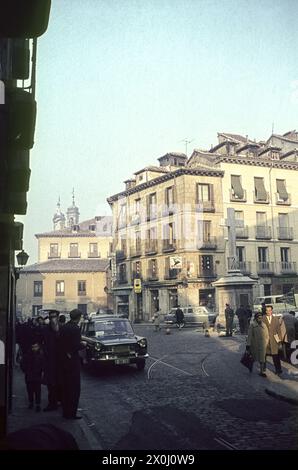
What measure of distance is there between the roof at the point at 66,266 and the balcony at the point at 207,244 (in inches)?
920

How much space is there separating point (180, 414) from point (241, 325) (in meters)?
14.6

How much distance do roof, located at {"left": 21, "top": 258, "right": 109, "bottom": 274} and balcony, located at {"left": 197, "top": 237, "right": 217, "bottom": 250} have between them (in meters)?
23.4

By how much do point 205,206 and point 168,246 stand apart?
5056 millimetres

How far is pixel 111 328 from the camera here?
12.5 m

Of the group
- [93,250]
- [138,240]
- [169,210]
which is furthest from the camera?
[93,250]

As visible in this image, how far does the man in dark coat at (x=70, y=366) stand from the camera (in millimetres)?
7176

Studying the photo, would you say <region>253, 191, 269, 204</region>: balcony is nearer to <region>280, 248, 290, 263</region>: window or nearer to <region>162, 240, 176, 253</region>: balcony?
<region>280, 248, 290, 263</region>: window

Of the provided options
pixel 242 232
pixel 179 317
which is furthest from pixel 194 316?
pixel 242 232

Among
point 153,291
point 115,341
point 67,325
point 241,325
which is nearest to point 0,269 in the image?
point 67,325

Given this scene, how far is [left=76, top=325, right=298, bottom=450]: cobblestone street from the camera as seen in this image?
561 cm

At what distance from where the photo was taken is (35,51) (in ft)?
19.3

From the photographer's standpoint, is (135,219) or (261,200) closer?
(261,200)

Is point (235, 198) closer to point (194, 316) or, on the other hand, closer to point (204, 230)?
point (204, 230)
